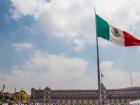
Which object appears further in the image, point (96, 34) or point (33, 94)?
point (33, 94)

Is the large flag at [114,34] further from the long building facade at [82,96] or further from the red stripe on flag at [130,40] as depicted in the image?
the long building facade at [82,96]

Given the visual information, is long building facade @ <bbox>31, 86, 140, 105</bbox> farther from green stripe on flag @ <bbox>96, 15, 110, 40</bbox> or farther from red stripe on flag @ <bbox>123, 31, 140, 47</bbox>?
green stripe on flag @ <bbox>96, 15, 110, 40</bbox>

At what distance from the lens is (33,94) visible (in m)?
→ 179

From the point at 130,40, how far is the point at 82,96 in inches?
6462

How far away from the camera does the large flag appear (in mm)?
18688

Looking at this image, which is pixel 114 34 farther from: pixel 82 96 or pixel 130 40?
pixel 82 96

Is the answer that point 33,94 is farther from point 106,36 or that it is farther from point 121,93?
point 106,36

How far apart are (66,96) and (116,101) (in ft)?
96.1

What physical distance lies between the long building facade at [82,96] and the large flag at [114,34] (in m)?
150

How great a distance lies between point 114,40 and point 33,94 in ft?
537

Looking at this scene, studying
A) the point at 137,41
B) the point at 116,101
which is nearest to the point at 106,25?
the point at 137,41

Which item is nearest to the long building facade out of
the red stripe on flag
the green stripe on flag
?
the red stripe on flag

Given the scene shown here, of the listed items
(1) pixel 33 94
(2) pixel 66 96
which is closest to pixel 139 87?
(2) pixel 66 96

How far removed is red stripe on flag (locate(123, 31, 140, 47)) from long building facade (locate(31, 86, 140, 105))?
150m
